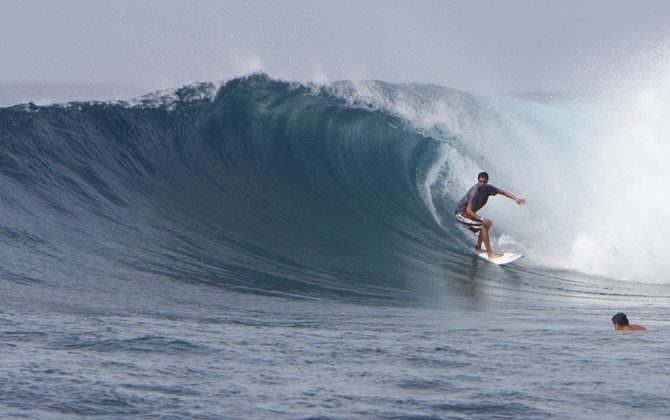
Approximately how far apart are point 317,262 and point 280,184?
3671mm

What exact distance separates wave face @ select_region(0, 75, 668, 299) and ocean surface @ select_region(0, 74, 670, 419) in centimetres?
5

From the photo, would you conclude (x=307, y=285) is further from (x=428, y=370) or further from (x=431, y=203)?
(x=431, y=203)

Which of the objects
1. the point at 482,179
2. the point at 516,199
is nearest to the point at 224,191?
the point at 482,179

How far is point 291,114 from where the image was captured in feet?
58.5

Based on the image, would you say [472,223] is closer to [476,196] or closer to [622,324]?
[476,196]

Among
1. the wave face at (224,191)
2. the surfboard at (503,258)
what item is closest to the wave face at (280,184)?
the wave face at (224,191)

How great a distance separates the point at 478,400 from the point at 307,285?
490 centimetres

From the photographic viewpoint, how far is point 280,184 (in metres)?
15.1

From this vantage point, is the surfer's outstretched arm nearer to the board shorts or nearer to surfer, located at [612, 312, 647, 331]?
the board shorts

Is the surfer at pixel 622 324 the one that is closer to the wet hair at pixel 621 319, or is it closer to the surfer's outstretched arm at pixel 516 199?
the wet hair at pixel 621 319

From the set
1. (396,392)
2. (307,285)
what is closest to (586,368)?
(396,392)

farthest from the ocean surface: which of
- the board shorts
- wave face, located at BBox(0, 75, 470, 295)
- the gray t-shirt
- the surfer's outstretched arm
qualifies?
the surfer's outstretched arm

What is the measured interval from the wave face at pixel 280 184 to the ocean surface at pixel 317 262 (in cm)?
5

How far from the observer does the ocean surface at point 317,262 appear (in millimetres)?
5820
